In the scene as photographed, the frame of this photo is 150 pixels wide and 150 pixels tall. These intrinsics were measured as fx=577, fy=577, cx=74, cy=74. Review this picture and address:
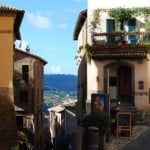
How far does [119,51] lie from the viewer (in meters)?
38.7

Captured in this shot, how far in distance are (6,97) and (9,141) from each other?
2452 mm

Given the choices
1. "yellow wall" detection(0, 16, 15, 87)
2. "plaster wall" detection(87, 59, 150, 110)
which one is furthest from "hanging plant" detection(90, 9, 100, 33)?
"yellow wall" detection(0, 16, 15, 87)

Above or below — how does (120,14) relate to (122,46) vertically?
above

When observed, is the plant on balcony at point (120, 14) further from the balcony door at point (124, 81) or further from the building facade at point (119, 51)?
the balcony door at point (124, 81)

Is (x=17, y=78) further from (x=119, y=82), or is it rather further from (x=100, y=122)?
(x=100, y=122)

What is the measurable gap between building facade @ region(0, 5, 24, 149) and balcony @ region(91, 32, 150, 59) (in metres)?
7.63

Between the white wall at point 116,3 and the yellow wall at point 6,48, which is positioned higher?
the white wall at point 116,3

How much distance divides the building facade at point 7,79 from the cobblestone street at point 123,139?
5.99m

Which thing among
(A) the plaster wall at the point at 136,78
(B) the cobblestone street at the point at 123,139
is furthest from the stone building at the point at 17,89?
(B) the cobblestone street at the point at 123,139

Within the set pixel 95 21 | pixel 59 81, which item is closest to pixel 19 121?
pixel 95 21

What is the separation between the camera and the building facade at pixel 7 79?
106 ft

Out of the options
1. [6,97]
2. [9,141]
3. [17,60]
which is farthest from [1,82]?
[17,60]

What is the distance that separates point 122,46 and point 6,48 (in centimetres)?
908

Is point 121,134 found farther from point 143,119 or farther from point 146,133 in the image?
point 143,119
